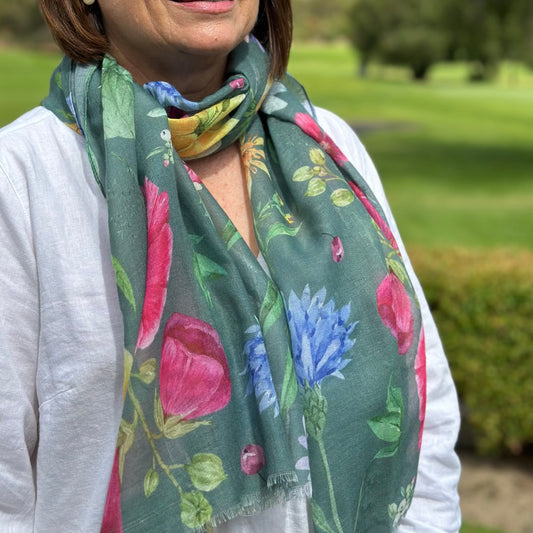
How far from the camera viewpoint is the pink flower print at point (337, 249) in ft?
5.50

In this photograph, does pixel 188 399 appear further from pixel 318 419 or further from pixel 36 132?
pixel 36 132

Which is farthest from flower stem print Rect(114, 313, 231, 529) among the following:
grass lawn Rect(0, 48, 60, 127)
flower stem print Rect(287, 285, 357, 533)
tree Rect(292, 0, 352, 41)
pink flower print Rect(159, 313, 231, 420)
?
tree Rect(292, 0, 352, 41)

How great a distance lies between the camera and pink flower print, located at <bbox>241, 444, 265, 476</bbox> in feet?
4.96

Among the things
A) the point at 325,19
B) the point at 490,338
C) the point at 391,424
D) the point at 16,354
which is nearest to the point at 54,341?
the point at 16,354

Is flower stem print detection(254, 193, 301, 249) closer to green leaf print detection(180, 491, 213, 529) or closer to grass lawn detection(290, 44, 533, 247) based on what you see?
green leaf print detection(180, 491, 213, 529)

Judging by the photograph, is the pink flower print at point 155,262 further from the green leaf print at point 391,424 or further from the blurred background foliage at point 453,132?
the blurred background foliage at point 453,132

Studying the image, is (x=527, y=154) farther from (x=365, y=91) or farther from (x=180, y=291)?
(x=180, y=291)

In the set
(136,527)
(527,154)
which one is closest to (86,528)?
(136,527)

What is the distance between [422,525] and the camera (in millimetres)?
1729

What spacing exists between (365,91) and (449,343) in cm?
1163

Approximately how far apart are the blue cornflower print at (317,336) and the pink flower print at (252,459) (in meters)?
0.15

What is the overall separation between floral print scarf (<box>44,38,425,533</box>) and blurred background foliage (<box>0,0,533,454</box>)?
352 centimetres

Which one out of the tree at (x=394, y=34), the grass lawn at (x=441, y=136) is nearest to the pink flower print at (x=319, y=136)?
the grass lawn at (x=441, y=136)

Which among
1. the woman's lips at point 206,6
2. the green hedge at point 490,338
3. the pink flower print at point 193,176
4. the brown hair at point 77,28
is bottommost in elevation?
the green hedge at point 490,338
